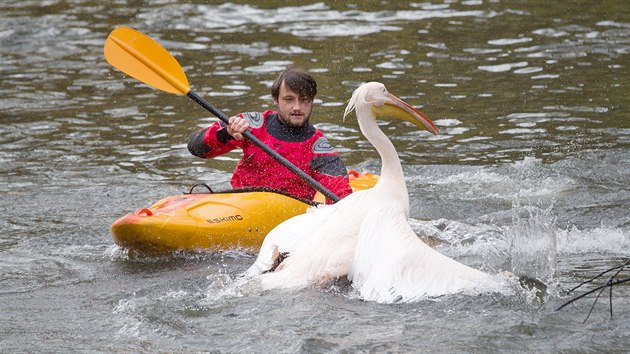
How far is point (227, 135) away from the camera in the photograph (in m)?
6.54

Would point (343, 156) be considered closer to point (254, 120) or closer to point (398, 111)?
point (254, 120)

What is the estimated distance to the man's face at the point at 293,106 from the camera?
6.30m

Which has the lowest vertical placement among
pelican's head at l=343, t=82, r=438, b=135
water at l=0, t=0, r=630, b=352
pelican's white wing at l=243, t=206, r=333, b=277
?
water at l=0, t=0, r=630, b=352

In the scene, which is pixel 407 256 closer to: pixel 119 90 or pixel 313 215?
pixel 313 215

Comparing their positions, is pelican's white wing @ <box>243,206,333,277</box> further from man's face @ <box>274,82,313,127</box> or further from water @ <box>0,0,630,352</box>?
man's face @ <box>274,82,313,127</box>

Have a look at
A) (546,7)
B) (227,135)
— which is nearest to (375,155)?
(227,135)

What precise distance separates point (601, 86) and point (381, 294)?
19.3ft

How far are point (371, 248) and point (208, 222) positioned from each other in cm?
157

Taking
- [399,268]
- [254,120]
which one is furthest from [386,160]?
[254,120]

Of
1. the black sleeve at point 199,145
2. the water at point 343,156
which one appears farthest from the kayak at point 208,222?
the black sleeve at point 199,145

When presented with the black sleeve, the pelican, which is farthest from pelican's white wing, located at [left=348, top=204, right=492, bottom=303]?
the black sleeve

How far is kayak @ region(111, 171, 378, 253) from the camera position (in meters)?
6.04

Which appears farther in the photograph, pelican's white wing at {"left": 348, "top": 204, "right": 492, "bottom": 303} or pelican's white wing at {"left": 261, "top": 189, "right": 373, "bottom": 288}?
pelican's white wing at {"left": 261, "top": 189, "right": 373, "bottom": 288}

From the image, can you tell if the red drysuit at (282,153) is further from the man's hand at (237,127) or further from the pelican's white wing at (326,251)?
the pelican's white wing at (326,251)
